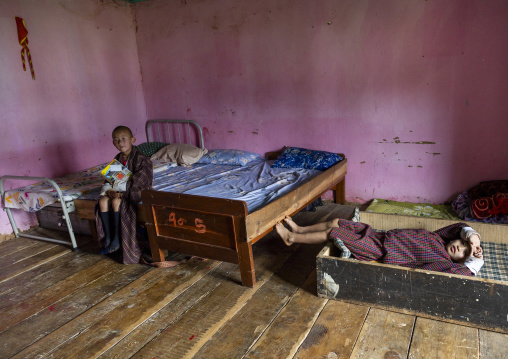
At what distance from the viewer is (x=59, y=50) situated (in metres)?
4.03

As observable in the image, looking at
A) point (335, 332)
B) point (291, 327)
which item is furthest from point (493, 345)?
point (291, 327)

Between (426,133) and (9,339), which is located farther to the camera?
(426,133)

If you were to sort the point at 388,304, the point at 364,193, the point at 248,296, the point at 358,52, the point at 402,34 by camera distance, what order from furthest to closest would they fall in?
the point at 364,193 → the point at 358,52 → the point at 402,34 → the point at 248,296 → the point at 388,304

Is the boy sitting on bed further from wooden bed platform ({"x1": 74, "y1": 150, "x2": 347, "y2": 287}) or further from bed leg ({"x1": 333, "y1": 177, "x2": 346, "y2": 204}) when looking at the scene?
bed leg ({"x1": 333, "y1": 177, "x2": 346, "y2": 204})

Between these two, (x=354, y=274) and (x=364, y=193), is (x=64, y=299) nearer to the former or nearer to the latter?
(x=354, y=274)

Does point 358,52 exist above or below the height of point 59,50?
below

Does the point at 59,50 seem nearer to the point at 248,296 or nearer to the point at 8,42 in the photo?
the point at 8,42

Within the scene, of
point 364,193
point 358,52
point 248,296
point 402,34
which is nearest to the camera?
point 248,296

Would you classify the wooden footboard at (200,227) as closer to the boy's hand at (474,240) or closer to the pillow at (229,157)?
the boy's hand at (474,240)

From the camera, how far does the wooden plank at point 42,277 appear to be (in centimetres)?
255

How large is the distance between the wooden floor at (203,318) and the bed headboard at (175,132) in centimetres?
227

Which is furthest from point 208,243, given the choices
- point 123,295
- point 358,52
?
point 358,52

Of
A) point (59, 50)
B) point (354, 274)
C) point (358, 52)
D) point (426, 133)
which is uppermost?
point (59, 50)

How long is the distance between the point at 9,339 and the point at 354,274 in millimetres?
1979
